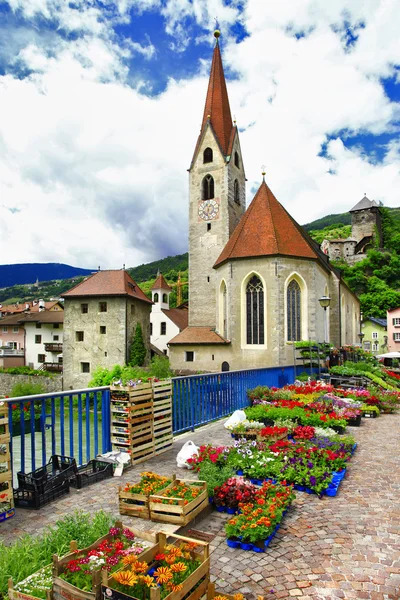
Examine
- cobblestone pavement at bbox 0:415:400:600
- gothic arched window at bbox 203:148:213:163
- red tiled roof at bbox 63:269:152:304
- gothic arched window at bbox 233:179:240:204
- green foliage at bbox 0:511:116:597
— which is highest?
gothic arched window at bbox 203:148:213:163

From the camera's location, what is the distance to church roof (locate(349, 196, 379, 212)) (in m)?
87.8

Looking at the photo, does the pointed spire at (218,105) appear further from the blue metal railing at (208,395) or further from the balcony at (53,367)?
the balcony at (53,367)

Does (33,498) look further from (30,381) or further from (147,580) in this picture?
(30,381)

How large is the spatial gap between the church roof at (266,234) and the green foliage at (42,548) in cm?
2201

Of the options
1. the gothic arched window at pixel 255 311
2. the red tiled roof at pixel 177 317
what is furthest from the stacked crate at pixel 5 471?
the red tiled roof at pixel 177 317

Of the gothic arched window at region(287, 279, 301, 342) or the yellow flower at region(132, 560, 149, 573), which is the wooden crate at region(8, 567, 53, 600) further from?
the gothic arched window at region(287, 279, 301, 342)

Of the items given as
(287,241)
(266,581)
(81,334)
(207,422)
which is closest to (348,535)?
(266,581)

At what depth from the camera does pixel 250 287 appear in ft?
84.3

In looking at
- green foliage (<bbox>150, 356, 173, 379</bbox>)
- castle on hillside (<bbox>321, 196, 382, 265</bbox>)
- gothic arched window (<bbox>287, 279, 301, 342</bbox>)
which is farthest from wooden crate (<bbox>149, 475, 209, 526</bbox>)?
castle on hillside (<bbox>321, 196, 382, 265</bbox>)

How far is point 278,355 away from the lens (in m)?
23.8

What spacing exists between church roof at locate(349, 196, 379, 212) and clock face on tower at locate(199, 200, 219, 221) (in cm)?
6608

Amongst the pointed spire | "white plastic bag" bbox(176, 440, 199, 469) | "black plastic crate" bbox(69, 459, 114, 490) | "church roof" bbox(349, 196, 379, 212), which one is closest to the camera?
"black plastic crate" bbox(69, 459, 114, 490)

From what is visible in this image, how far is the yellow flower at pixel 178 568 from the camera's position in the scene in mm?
2814

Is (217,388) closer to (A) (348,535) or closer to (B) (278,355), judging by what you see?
(A) (348,535)
